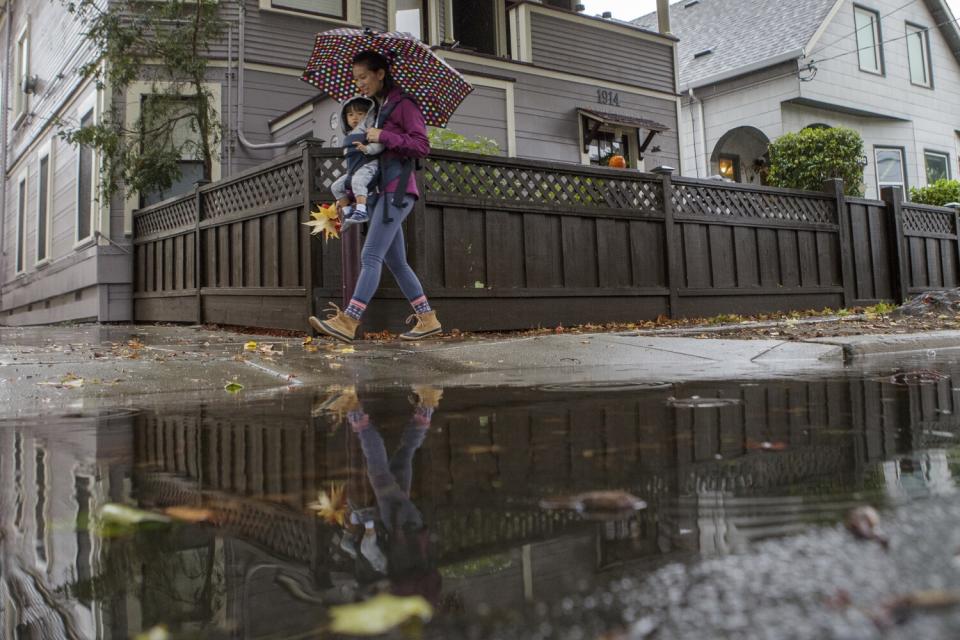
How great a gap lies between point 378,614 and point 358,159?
5.06m

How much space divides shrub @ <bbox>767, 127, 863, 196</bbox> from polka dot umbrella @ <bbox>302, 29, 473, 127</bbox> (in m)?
9.94

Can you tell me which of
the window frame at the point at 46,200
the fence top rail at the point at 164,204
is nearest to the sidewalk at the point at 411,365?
the fence top rail at the point at 164,204

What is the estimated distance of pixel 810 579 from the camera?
83cm

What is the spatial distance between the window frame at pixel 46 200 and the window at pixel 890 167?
21.0m

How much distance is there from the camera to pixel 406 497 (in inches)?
53.7

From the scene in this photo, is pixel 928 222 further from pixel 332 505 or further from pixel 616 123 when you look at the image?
pixel 332 505

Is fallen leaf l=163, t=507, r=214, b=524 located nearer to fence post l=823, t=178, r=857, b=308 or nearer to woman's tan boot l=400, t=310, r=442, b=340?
woman's tan boot l=400, t=310, r=442, b=340

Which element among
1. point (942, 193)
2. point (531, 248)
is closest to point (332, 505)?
point (531, 248)

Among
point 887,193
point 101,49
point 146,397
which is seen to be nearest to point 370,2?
point 101,49

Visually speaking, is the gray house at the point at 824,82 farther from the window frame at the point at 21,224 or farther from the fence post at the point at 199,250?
the window frame at the point at 21,224

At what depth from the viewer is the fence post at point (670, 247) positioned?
8484 millimetres

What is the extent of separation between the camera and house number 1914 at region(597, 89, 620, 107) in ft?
48.1

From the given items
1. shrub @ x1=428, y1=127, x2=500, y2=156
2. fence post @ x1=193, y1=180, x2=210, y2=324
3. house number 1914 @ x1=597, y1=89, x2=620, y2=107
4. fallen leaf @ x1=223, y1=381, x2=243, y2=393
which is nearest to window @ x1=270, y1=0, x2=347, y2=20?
shrub @ x1=428, y1=127, x2=500, y2=156

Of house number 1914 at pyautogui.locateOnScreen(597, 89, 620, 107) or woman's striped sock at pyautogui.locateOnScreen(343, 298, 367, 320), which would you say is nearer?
woman's striped sock at pyautogui.locateOnScreen(343, 298, 367, 320)
